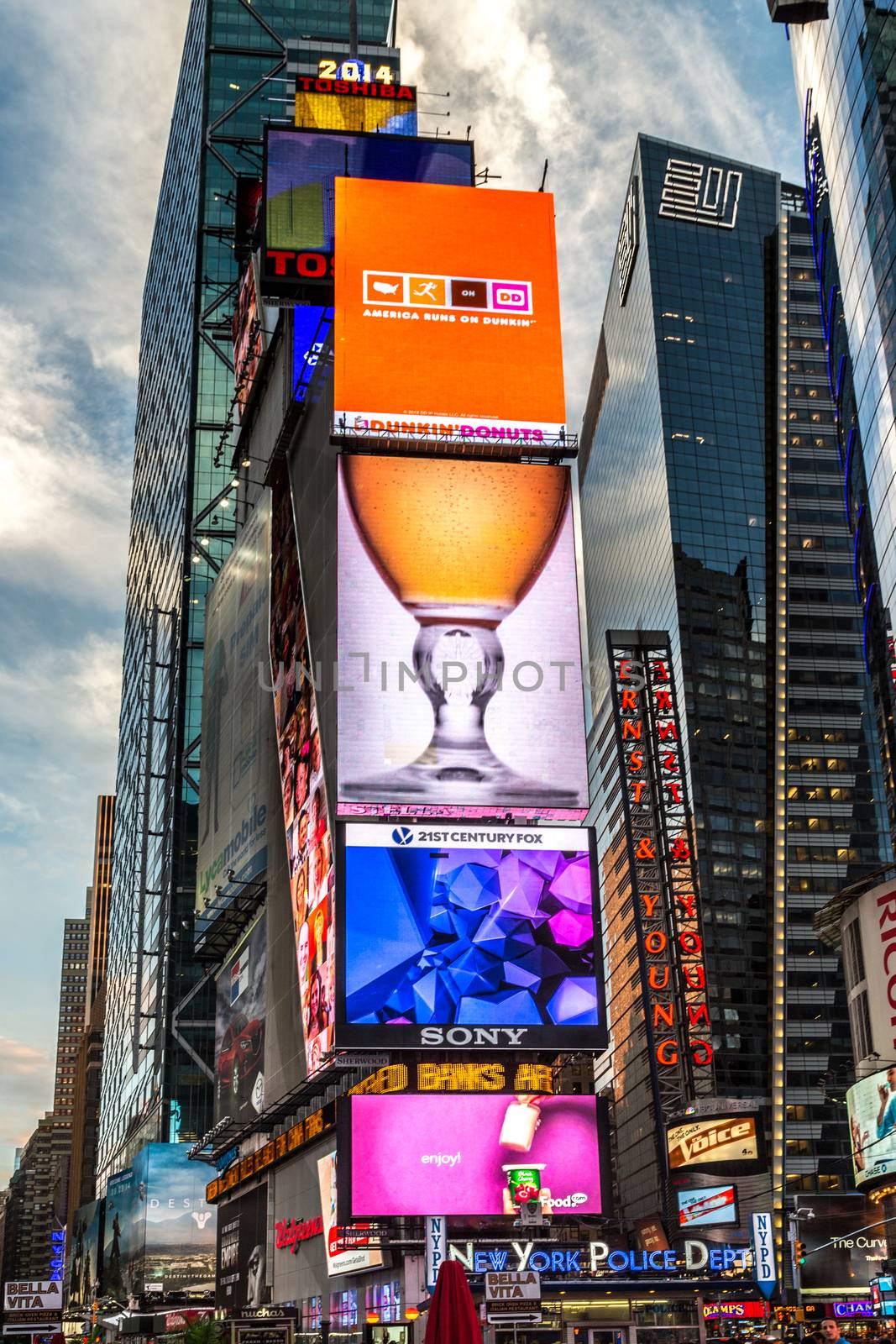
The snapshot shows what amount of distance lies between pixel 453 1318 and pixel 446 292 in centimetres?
5181

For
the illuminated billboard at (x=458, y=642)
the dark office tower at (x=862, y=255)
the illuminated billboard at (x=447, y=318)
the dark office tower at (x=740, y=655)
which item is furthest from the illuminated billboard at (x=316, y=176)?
the dark office tower at (x=740, y=655)

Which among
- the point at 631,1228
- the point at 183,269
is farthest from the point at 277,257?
the point at 631,1228

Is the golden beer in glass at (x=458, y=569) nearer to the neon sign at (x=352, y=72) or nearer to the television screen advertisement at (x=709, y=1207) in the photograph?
the neon sign at (x=352, y=72)

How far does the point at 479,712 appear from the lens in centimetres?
5772

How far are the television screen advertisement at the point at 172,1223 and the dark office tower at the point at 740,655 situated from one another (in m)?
33.8

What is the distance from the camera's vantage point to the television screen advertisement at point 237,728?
2943 inches

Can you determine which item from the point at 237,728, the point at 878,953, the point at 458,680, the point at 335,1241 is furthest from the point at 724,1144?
the point at 878,953

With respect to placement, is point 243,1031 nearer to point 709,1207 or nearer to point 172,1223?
point 709,1207

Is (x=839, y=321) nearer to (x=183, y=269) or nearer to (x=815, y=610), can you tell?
(x=815, y=610)

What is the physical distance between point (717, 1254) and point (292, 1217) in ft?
63.9

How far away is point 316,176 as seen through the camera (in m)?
76.2

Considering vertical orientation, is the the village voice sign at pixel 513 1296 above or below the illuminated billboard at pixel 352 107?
below

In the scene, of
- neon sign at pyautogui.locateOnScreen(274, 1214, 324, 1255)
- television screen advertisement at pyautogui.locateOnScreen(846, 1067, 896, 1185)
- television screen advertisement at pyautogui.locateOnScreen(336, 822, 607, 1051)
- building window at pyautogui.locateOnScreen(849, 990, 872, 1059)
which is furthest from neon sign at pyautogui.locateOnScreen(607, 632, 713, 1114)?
television screen advertisement at pyautogui.locateOnScreen(336, 822, 607, 1051)

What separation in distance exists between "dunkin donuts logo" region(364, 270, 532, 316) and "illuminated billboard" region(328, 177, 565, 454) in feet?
0.16
